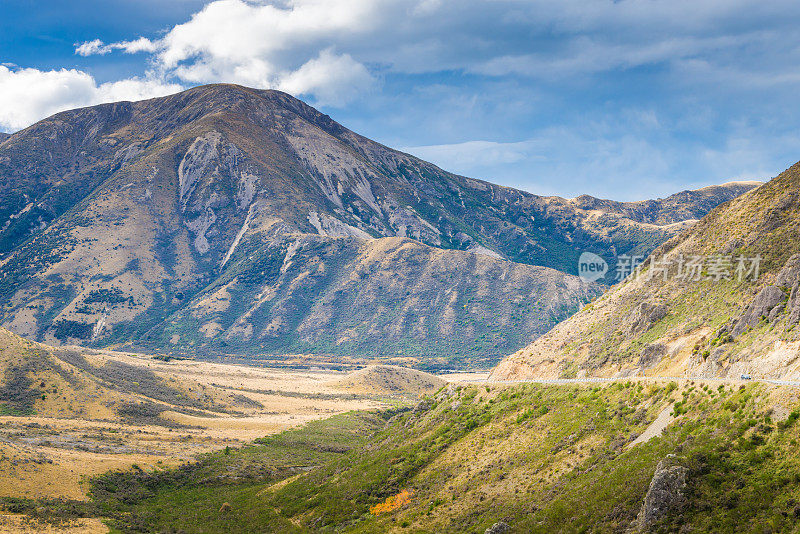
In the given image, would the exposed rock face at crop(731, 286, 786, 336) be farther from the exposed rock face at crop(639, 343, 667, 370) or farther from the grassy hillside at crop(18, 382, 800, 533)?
the grassy hillside at crop(18, 382, 800, 533)

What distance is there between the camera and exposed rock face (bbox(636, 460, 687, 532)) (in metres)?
25.0

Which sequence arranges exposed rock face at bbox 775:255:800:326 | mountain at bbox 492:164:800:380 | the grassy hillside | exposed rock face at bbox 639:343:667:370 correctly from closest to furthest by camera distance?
the grassy hillside → exposed rock face at bbox 775:255:800:326 → mountain at bbox 492:164:800:380 → exposed rock face at bbox 639:343:667:370

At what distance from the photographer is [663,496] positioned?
25344 millimetres

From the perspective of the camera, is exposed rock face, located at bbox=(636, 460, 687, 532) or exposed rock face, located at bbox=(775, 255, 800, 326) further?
exposed rock face, located at bbox=(775, 255, 800, 326)

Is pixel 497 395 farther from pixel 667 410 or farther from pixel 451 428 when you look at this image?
pixel 667 410

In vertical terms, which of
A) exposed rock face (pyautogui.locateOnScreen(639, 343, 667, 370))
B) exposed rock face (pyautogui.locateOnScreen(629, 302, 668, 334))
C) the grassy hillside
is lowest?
the grassy hillside

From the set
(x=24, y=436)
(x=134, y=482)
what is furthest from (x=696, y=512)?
(x=24, y=436)

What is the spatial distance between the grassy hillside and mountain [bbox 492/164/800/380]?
842 centimetres

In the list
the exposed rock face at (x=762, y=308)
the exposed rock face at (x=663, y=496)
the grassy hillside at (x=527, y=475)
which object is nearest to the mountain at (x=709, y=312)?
the exposed rock face at (x=762, y=308)

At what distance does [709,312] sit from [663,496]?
2818 cm

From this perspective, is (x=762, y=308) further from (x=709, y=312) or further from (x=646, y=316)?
(x=646, y=316)

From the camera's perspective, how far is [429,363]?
637 ft

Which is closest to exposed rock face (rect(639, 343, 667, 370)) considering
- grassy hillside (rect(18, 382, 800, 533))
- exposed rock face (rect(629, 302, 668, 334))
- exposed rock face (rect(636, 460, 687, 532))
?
exposed rock face (rect(629, 302, 668, 334))

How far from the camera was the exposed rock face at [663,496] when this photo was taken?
25.0m
